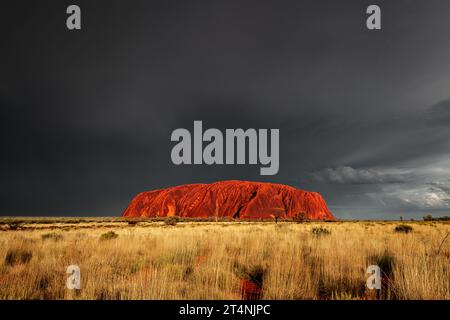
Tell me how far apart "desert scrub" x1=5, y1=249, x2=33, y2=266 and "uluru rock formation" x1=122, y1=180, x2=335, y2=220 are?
95867 mm

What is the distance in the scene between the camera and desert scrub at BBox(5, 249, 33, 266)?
26.9 feet

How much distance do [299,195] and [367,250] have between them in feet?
385

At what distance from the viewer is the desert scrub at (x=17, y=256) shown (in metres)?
8.21

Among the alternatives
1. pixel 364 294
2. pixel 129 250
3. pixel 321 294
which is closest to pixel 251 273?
pixel 321 294

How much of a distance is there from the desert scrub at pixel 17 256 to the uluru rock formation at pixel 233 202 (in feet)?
315

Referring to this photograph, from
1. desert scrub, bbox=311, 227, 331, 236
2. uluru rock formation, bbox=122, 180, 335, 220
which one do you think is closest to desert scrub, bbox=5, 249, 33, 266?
desert scrub, bbox=311, 227, 331, 236

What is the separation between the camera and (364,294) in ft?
15.6

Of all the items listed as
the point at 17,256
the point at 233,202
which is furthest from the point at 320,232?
the point at 233,202

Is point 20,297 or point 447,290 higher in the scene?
point 447,290

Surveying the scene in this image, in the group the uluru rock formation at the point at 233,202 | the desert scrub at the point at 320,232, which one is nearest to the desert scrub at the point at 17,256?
the desert scrub at the point at 320,232

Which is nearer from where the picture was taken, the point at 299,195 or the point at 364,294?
the point at 364,294

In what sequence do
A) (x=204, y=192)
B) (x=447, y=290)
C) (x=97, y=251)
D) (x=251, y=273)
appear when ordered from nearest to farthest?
(x=447, y=290), (x=251, y=273), (x=97, y=251), (x=204, y=192)

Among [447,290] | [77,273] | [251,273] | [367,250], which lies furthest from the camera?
[367,250]
